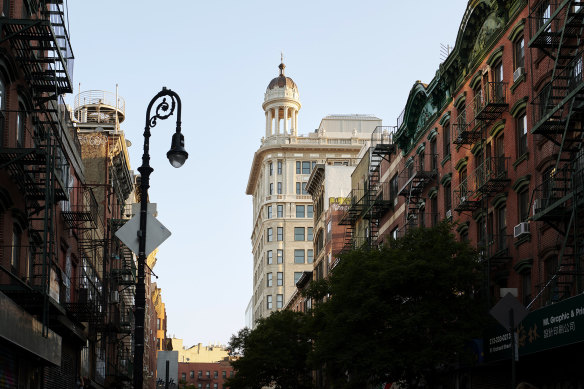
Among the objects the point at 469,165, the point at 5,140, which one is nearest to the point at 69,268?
the point at 5,140

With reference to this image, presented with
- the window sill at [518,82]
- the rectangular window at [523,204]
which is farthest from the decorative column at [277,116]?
the rectangular window at [523,204]

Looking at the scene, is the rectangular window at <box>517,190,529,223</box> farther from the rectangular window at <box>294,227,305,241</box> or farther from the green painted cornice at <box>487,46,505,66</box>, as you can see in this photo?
the rectangular window at <box>294,227,305,241</box>

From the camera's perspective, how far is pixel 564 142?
27.8 m

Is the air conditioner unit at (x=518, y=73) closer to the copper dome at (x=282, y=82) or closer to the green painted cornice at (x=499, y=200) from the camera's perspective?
the green painted cornice at (x=499, y=200)

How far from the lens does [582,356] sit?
2816 centimetres

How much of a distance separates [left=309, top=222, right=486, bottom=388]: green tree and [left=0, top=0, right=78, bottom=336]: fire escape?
465 inches

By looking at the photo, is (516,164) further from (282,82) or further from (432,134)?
(282,82)

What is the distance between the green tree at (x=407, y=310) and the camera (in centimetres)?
3347

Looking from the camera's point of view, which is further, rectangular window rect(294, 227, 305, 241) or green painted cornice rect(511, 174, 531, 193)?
rectangular window rect(294, 227, 305, 241)

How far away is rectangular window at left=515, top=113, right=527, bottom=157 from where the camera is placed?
3419cm

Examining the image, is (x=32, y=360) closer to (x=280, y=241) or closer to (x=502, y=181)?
(x=502, y=181)

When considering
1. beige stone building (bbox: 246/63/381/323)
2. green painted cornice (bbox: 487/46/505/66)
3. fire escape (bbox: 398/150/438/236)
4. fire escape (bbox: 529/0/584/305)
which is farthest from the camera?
beige stone building (bbox: 246/63/381/323)

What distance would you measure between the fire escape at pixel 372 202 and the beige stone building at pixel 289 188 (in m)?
66.9

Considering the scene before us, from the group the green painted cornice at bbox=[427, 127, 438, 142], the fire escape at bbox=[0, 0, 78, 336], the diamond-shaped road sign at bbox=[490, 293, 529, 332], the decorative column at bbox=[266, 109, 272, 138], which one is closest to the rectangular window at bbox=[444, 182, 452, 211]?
the green painted cornice at bbox=[427, 127, 438, 142]
